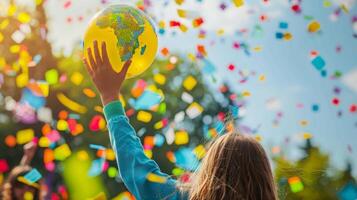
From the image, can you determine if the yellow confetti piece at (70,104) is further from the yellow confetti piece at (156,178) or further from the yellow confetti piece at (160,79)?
the yellow confetti piece at (156,178)

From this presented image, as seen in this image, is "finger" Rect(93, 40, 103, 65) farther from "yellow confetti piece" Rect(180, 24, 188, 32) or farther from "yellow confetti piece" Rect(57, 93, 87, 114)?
"yellow confetti piece" Rect(57, 93, 87, 114)

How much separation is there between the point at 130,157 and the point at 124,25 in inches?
48.6

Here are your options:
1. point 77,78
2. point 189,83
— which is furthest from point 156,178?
point 189,83

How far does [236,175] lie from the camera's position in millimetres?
2176

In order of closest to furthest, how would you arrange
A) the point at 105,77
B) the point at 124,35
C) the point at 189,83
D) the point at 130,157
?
1. the point at 130,157
2. the point at 105,77
3. the point at 124,35
4. the point at 189,83

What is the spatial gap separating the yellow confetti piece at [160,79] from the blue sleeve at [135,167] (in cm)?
2156

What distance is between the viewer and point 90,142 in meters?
23.4

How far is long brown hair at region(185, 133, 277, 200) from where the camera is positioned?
2.16 m

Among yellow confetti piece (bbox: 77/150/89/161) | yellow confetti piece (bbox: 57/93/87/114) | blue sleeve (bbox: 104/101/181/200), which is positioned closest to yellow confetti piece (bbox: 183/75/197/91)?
yellow confetti piece (bbox: 57/93/87/114)

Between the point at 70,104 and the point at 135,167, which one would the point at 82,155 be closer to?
the point at 70,104

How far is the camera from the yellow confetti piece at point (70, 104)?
23641 millimetres

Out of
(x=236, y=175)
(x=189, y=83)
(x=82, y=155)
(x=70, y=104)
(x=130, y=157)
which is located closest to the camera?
(x=236, y=175)

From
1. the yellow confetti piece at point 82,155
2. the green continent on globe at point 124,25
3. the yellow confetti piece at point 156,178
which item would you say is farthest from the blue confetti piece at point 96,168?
the yellow confetti piece at point 156,178

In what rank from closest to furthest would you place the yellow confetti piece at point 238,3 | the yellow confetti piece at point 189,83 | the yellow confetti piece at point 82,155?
the yellow confetti piece at point 238,3, the yellow confetti piece at point 189,83, the yellow confetti piece at point 82,155
